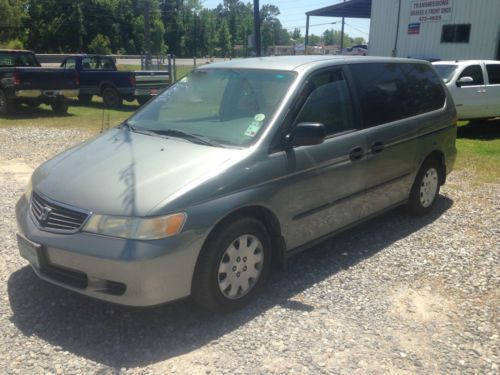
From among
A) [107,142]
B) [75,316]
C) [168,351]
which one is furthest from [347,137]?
[75,316]

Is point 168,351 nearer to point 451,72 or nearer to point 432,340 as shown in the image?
point 432,340

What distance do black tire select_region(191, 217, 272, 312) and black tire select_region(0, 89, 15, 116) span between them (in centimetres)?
1277

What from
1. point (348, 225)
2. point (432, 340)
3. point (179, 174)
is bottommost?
point (432, 340)

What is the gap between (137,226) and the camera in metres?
3.01

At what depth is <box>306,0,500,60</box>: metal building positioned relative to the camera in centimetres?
1916

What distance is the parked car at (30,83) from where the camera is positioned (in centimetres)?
1378

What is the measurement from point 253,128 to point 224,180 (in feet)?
2.04

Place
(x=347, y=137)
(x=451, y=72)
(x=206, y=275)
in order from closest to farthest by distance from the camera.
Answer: (x=206, y=275) < (x=347, y=137) < (x=451, y=72)

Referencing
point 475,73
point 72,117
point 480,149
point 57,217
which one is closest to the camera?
point 57,217

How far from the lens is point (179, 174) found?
332cm

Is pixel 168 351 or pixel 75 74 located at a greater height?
pixel 75 74

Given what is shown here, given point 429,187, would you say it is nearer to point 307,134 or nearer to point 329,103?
point 329,103

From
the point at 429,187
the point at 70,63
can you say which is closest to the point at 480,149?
the point at 429,187

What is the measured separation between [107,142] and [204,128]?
0.82 metres
